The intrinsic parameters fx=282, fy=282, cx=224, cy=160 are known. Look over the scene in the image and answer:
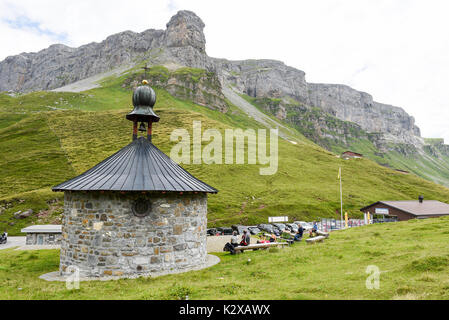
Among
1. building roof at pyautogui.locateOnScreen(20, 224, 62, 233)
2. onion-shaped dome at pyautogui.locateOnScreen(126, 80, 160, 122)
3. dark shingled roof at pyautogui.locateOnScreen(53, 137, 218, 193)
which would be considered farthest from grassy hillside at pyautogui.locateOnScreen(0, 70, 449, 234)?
onion-shaped dome at pyautogui.locateOnScreen(126, 80, 160, 122)

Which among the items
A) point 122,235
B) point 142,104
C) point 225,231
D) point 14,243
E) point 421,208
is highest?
point 142,104

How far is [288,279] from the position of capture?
38.8 ft

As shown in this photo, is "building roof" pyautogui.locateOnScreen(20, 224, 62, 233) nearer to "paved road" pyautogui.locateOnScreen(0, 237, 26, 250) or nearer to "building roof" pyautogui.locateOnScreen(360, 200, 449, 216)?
"paved road" pyautogui.locateOnScreen(0, 237, 26, 250)

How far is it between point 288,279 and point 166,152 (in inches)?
2707

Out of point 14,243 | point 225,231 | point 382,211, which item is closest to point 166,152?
point 225,231

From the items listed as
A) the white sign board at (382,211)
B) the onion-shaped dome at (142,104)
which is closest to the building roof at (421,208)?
the white sign board at (382,211)

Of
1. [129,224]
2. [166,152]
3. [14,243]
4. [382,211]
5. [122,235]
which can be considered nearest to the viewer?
[122,235]

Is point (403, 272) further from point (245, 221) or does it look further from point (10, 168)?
point (10, 168)

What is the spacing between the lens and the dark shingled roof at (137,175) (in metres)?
15.2

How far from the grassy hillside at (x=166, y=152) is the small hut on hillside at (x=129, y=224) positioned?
3040 centimetres

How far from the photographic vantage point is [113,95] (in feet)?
477

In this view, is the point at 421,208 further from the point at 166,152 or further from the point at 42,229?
the point at 166,152

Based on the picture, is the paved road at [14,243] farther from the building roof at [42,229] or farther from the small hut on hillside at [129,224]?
the small hut on hillside at [129,224]

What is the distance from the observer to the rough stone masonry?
48.6ft
